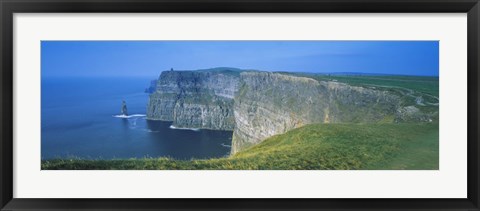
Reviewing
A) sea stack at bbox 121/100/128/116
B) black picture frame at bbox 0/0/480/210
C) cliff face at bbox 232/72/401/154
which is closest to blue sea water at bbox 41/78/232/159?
sea stack at bbox 121/100/128/116

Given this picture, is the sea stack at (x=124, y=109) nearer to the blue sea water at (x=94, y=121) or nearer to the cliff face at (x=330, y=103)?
the blue sea water at (x=94, y=121)

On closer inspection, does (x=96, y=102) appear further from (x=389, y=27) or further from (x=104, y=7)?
(x=389, y=27)

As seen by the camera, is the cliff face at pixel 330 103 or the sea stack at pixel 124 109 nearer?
the sea stack at pixel 124 109

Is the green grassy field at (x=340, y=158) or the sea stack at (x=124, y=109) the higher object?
the sea stack at (x=124, y=109)

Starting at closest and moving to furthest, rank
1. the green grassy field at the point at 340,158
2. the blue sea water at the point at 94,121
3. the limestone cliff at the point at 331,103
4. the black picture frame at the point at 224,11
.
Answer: the black picture frame at the point at 224,11
the green grassy field at the point at 340,158
the blue sea water at the point at 94,121
the limestone cliff at the point at 331,103

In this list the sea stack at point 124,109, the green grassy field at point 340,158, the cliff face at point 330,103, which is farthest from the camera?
the cliff face at point 330,103

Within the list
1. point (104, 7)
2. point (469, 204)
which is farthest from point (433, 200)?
point (104, 7)

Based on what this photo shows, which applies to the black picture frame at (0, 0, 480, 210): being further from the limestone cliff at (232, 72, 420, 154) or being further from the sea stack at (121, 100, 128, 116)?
the sea stack at (121, 100, 128, 116)

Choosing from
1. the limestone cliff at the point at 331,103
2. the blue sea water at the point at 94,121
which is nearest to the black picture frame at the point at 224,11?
the blue sea water at the point at 94,121
